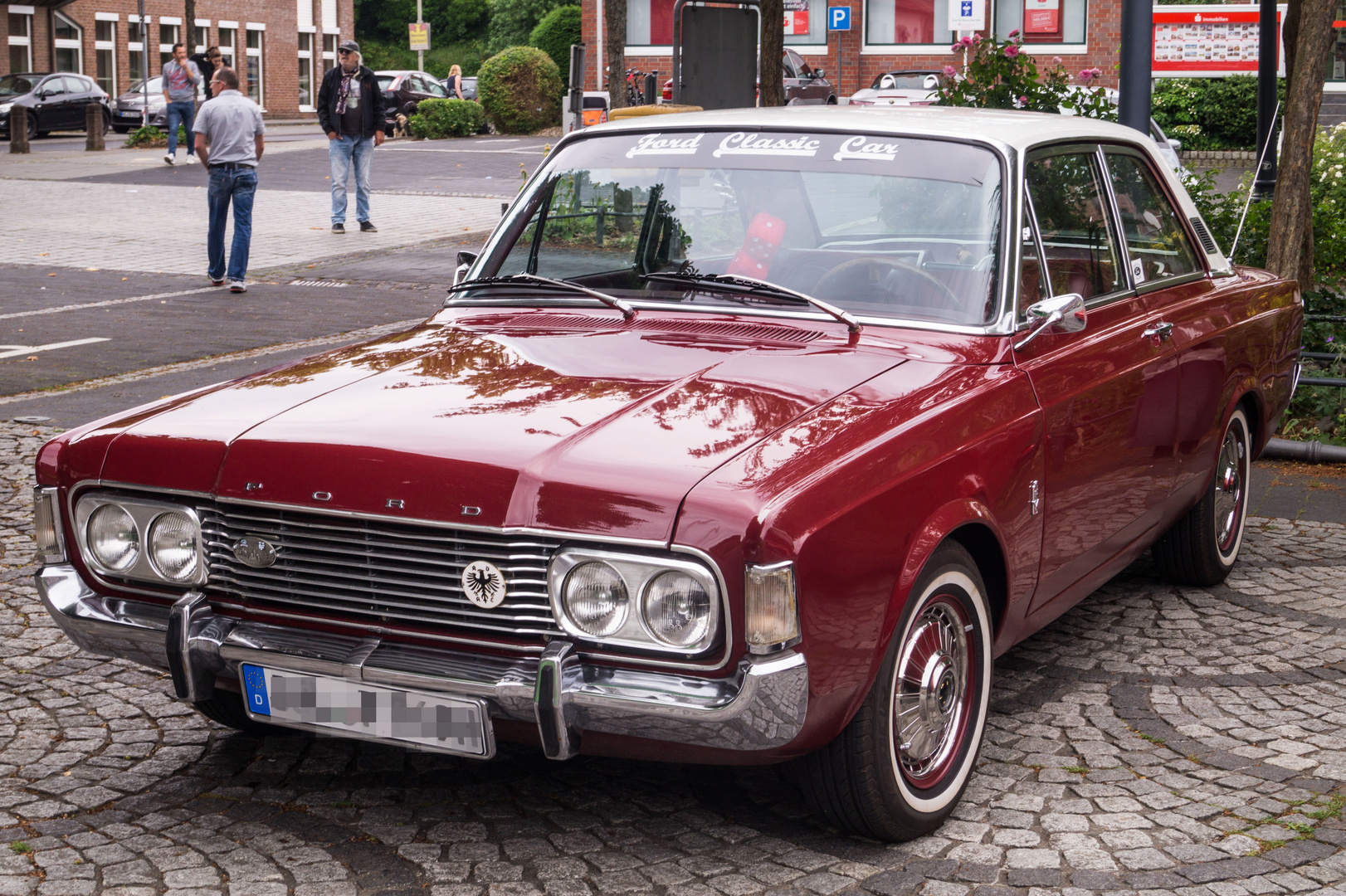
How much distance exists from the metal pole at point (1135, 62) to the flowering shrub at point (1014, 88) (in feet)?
4.13

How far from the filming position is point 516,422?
346 centimetres

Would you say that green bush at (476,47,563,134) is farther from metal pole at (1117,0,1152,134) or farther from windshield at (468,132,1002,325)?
windshield at (468,132,1002,325)

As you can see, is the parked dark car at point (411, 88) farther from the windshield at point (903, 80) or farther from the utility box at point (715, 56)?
the utility box at point (715, 56)

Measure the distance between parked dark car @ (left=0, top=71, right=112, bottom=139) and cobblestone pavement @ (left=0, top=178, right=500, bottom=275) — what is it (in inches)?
596

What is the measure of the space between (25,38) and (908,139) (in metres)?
49.4

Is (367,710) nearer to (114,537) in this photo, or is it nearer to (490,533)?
(490,533)

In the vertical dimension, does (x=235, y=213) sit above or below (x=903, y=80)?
below

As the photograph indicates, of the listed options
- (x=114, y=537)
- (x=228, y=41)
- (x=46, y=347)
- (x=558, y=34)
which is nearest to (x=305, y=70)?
(x=228, y=41)

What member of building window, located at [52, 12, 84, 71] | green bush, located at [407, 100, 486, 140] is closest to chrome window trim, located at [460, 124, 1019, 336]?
green bush, located at [407, 100, 486, 140]

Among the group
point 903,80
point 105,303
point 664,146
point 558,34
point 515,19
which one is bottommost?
point 105,303

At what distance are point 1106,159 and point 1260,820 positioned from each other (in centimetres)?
231

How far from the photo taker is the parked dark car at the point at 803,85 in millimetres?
37875

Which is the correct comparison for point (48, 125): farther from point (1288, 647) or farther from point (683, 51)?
point (1288, 647)

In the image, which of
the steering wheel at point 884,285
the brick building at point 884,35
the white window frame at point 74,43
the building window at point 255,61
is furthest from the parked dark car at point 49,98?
the steering wheel at point 884,285
